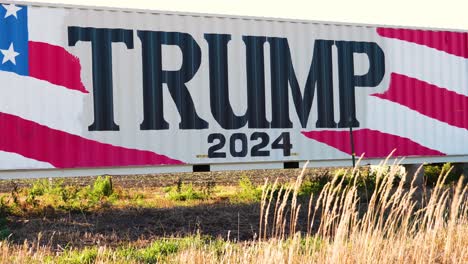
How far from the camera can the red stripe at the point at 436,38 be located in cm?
1113

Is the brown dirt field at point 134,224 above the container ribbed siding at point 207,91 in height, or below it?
below

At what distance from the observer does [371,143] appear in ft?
35.4

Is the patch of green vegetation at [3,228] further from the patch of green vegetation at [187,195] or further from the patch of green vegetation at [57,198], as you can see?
the patch of green vegetation at [187,195]

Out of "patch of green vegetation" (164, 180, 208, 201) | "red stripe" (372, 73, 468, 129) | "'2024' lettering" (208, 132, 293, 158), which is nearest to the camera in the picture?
"'2024' lettering" (208, 132, 293, 158)

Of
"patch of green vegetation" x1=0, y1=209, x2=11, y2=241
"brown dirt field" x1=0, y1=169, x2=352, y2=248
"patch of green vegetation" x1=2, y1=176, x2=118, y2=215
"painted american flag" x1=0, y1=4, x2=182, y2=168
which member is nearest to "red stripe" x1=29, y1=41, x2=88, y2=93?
"painted american flag" x1=0, y1=4, x2=182, y2=168

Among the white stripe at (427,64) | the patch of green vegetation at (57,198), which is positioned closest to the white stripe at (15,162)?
the patch of green vegetation at (57,198)

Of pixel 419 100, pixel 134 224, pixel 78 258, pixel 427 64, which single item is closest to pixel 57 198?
pixel 134 224

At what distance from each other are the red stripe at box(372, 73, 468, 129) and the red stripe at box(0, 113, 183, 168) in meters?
4.49

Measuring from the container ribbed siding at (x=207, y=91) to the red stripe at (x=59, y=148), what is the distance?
0.01m

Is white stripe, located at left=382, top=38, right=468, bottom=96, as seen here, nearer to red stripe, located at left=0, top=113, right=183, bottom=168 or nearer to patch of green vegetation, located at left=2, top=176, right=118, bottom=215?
red stripe, located at left=0, top=113, right=183, bottom=168

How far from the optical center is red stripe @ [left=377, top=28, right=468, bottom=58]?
1113cm

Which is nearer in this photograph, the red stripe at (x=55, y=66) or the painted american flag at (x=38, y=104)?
the painted american flag at (x=38, y=104)

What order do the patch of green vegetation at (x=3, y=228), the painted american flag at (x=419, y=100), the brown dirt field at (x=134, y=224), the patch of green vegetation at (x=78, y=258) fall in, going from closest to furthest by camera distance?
the patch of green vegetation at (x=78, y=258)
the brown dirt field at (x=134, y=224)
the patch of green vegetation at (x=3, y=228)
the painted american flag at (x=419, y=100)

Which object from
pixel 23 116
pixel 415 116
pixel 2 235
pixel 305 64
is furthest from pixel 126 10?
pixel 415 116
